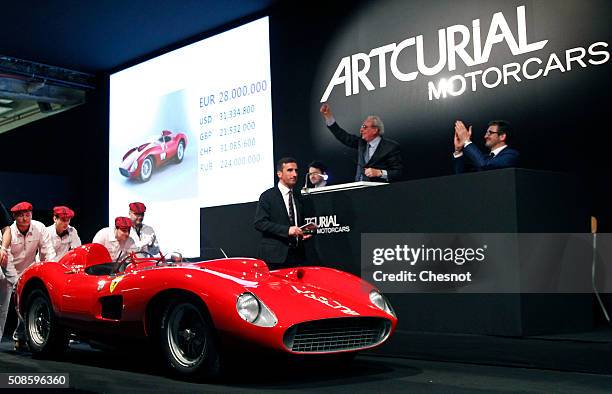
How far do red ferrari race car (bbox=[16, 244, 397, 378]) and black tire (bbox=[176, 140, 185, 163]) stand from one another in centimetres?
613

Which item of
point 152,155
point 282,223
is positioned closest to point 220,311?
point 282,223

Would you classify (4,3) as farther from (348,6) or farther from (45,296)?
(45,296)

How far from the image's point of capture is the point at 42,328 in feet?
18.6

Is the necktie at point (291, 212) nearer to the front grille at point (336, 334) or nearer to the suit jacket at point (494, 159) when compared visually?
the suit jacket at point (494, 159)

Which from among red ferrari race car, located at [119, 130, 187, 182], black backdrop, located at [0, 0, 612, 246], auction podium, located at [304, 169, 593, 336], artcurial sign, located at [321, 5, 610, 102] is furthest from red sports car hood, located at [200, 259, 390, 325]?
red ferrari race car, located at [119, 130, 187, 182]

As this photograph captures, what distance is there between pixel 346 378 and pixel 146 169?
27.1 ft

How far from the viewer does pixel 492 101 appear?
7707 mm

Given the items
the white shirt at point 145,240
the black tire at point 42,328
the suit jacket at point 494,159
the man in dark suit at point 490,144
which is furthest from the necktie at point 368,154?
the black tire at point 42,328

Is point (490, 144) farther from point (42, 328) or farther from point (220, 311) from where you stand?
point (42, 328)

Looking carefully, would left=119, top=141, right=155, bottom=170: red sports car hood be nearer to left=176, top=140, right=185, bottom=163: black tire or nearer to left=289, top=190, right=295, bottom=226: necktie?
left=176, top=140, right=185, bottom=163: black tire

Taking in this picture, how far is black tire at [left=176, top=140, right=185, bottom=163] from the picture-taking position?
11281 mm

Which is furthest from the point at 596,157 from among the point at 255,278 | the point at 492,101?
the point at 255,278

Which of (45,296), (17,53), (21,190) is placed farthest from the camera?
(21,190)

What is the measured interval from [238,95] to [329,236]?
517 cm
